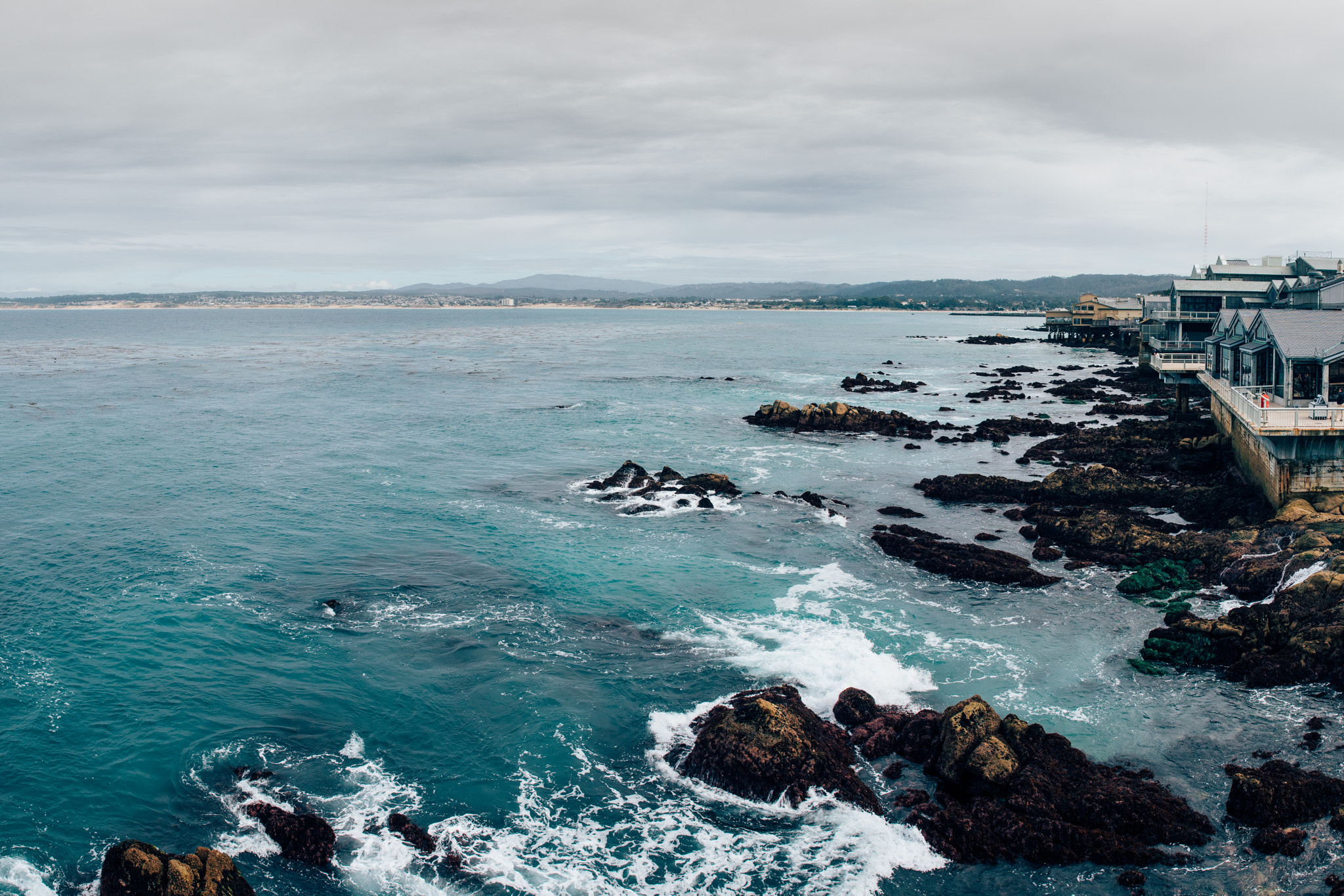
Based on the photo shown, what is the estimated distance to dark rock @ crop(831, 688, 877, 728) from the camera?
17.1m

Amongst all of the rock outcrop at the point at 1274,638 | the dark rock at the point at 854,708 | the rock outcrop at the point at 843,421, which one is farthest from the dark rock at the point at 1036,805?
the rock outcrop at the point at 843,421

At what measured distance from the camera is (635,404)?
63.2 metres

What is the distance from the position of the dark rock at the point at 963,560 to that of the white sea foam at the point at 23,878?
2220cm

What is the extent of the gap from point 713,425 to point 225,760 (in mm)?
39972

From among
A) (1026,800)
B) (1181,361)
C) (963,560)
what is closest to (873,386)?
(1181,361)

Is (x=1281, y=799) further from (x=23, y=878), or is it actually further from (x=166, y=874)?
(x=23, y=878)

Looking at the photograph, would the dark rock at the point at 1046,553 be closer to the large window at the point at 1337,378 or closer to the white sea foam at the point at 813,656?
the white sea foam at the point at 813,656

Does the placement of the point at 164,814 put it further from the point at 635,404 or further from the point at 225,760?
the point at 635,404

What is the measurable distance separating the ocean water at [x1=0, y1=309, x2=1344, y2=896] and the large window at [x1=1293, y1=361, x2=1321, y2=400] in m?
12.2

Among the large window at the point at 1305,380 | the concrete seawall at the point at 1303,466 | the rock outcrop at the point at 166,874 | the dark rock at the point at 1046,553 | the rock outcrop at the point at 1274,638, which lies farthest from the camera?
the large window at the point at 1305,380

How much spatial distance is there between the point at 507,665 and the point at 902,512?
18204 mm

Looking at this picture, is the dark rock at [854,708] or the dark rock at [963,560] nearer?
the dark rock at [854,708]

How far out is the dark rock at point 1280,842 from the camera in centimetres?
1281

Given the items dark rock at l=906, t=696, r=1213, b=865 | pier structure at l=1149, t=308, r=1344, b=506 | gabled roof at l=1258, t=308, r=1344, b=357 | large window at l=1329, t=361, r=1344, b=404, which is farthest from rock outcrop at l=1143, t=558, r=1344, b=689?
large window at l=1329, t=361, r=1344, b=404
